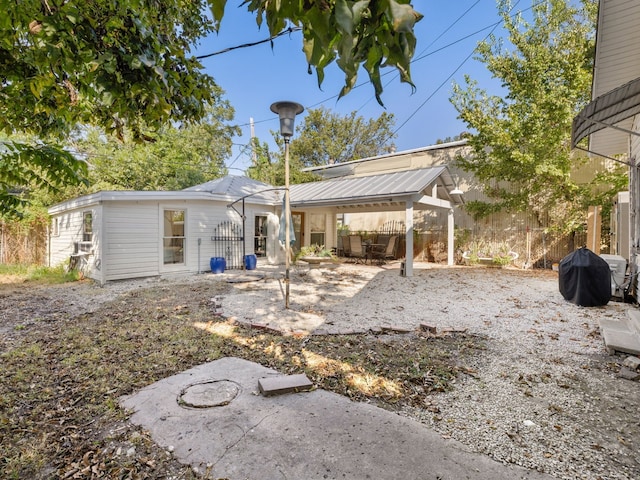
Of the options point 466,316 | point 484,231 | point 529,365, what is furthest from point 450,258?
point 529,365

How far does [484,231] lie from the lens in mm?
12312

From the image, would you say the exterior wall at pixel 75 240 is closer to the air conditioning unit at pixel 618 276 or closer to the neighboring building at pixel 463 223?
the neighboring building at pixel 463 223

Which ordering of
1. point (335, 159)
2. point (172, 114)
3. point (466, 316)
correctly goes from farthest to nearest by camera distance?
point (335, 159) < point (466, 316) < point (172, 114)

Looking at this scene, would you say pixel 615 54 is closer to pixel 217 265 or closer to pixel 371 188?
pixel 371 188

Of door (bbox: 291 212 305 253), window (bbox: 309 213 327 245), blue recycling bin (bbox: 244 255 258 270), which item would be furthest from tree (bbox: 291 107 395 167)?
blue recycling bin (bbox: 244 255 258 270)

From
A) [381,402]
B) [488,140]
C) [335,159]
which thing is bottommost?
[381,402]

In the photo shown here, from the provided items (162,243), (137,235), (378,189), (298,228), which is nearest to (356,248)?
(298,228)

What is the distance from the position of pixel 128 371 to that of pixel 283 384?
5.39 feet

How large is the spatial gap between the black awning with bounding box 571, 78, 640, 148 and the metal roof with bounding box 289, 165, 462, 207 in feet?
13.6

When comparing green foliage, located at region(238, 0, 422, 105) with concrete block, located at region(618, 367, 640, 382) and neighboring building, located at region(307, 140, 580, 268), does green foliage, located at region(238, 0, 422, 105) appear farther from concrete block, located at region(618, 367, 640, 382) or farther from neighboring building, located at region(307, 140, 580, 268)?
neighboring building, located at region(307, 140, 580, 268)

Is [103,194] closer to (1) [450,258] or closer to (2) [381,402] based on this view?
(2) [381,402]

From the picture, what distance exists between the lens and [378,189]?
9.71m

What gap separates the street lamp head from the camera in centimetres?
497

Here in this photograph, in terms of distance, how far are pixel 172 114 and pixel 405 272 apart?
299 inches
